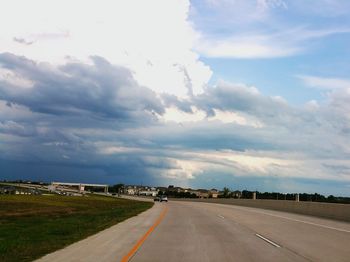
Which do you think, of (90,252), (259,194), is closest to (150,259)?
(90,252)

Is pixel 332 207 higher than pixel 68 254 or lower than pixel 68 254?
higher

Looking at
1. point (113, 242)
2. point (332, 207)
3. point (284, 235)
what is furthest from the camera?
point (332, 207)

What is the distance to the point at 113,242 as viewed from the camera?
16922mm

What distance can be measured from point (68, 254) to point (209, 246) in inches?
174

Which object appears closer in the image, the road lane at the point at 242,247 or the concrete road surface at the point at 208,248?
the concrete road surface at the point at 208,248

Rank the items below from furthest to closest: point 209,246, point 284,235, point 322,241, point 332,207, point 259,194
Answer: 1. point 259,194
2. point 332,207
3. point 284,235
4. point 322,241
5. point 209,246

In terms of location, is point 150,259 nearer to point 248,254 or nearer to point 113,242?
point 248,254

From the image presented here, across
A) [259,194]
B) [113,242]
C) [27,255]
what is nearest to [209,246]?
[113,242]

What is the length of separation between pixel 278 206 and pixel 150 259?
41.1m

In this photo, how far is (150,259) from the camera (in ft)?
41.5

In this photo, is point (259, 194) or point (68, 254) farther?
point (259, 194)

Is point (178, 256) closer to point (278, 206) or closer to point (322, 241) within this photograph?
point (322, 241)

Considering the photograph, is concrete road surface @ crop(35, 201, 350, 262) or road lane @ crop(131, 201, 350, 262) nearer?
concrete road surface @ crop(35, 201, 350, 262)

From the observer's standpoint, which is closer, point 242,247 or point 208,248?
point 208,248
